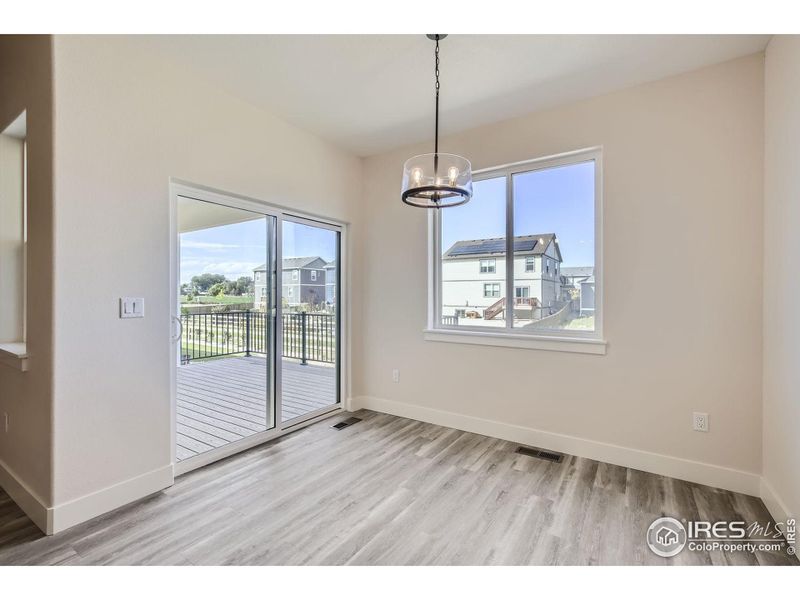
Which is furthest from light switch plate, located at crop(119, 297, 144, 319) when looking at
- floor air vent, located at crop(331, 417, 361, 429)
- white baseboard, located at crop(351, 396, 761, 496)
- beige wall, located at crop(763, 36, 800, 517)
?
beige wall, located at crop(763, 36, 800, 517)

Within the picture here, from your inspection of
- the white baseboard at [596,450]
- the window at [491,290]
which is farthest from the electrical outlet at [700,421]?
the window at [491,290]

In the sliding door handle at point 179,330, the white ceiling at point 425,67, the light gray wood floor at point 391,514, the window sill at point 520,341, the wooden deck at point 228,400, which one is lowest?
the light gray wood floor at point 391,514

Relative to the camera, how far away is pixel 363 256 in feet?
13.4

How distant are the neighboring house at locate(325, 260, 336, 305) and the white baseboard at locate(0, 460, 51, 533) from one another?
96.2 inches

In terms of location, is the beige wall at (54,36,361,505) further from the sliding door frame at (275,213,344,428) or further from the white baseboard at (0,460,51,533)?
the sliding door frame at (275,213,344,428)

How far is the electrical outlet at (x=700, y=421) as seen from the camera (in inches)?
95.8

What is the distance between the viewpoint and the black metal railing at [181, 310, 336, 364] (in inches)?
107

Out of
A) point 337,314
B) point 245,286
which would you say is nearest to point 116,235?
point 245,286

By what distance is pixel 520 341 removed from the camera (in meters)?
3.11

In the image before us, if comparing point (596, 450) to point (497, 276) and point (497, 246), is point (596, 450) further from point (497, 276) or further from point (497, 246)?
point (497, 246)

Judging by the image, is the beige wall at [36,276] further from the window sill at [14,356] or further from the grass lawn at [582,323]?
the grass lawn at [582,323]

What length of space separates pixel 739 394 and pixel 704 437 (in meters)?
0.36

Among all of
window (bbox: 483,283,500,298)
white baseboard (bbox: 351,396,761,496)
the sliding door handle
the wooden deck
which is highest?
window (bbox: 483,283,500,298)

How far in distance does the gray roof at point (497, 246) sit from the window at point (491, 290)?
286mm
